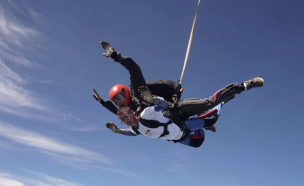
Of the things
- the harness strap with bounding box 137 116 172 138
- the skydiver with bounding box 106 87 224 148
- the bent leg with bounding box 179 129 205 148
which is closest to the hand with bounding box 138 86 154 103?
the skydiver with bounding box 106 87 224 148

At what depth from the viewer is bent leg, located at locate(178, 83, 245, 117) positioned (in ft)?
15.3

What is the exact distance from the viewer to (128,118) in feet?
16.1

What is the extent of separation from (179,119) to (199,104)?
64 cm

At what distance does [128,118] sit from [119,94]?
1.86 feet

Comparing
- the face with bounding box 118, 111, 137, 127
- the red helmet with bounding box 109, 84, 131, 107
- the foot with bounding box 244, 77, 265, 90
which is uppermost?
the foot with bounding box 244, 77, 265, 90

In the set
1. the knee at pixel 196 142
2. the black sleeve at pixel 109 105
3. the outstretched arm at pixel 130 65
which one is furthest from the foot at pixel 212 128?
the black sleeve at pixel 109 105

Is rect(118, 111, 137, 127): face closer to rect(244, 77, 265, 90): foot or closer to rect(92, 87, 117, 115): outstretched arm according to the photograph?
rect(92, 87, 117, 115): outstretched arm

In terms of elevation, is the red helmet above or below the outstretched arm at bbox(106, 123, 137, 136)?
above

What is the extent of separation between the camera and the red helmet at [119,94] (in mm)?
4871

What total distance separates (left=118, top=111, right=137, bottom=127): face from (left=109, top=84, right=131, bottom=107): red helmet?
9.8 inches

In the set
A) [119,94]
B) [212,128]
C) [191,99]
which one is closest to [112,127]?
[119,94]

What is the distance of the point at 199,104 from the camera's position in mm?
4691

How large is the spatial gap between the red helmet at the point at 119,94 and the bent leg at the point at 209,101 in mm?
1208

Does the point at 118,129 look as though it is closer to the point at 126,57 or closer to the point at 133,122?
the point at 133,122
